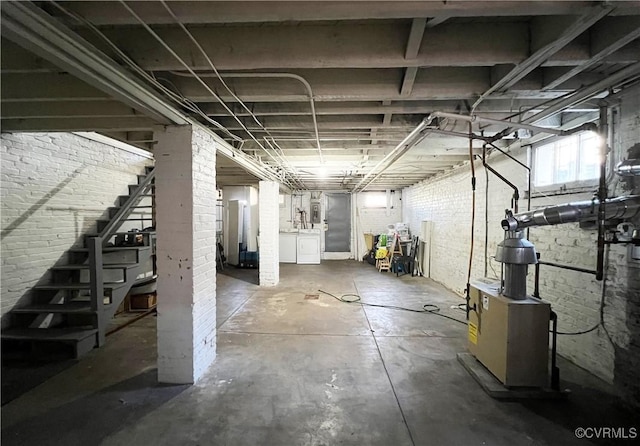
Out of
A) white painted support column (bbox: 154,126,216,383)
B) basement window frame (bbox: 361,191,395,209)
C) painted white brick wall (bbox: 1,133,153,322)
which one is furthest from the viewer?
basement window frame (bbox: 361,191,395,209)

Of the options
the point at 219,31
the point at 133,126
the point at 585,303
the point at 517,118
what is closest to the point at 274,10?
the point at 219,31

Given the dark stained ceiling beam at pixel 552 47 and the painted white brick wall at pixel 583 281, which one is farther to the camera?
the painted white brick wall at pixel 583 281

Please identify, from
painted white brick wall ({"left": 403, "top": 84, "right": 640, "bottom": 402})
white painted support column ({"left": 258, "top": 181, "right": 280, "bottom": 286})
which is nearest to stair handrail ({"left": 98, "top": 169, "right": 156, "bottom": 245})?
white painted support column ({"left": 258, "top": 181, "right": 280, "bottom": 286})

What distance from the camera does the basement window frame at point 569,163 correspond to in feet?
8.56

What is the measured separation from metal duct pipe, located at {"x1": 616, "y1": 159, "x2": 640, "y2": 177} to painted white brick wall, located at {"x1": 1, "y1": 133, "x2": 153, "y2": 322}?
5.74 m

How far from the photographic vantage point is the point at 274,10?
1.34 m

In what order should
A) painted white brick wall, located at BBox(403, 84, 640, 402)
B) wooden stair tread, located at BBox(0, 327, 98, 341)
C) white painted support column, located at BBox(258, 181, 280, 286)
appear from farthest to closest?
1. white painted support column, located at BBox(258, 181, 280, 286)
2. wooden stair tread, located at BBox(0, 327, 98, 341)
3. painted white brick wall, located at BBox(403, 84, 640, 402)

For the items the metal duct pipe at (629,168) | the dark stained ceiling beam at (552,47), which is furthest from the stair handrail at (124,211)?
the metal duct pipe at (629,168)

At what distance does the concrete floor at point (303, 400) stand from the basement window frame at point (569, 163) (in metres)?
1.73

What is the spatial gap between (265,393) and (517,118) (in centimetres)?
338

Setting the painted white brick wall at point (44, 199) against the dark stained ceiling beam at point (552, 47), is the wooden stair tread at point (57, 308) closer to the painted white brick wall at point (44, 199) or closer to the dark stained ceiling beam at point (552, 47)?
the painted white brick wall at point (44, 199)

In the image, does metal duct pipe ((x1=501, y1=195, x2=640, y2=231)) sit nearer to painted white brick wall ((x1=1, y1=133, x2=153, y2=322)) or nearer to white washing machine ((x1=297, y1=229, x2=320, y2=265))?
painted white brick wall ((x1=1, y1=133, x2=153, y2=322))

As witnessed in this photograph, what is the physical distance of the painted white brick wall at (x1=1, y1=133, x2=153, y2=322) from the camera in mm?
3146

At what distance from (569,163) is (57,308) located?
5.74 metres
